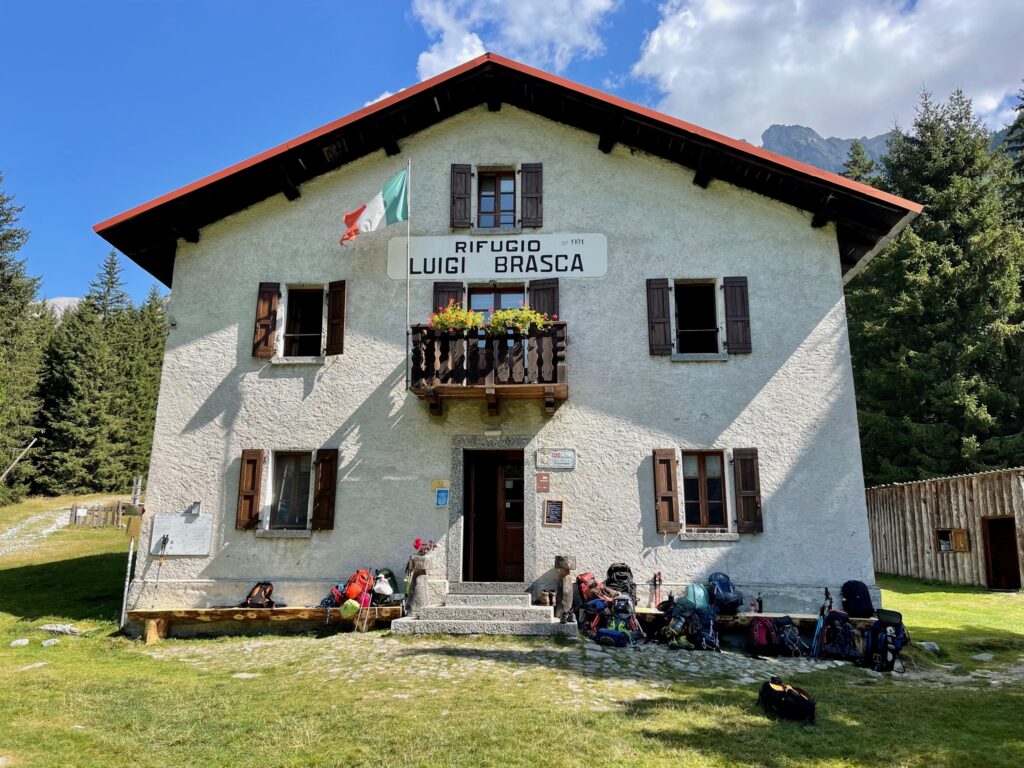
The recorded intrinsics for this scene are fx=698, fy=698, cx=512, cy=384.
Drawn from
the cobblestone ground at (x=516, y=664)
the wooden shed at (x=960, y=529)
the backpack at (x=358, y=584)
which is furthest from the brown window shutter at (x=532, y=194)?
the wooden shed at (x=960, y=529)

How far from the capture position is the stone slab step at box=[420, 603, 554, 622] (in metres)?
10.6

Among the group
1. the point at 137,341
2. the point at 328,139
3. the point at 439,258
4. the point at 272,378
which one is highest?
the point at 137,341

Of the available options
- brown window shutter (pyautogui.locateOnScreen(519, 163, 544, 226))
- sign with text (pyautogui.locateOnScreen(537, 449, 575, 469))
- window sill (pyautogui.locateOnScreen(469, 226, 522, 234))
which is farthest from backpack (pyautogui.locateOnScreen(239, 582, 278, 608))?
brown window shutter (pyautogui.locateOnScreen(519, 163, 544, 226))

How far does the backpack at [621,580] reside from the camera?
36.3 feet

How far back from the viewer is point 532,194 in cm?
1309

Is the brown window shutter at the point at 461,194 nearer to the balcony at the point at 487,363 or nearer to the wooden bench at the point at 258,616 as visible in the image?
the balcony at the point at 487,363

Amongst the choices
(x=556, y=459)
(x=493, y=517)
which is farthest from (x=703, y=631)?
(x=493, y=517)

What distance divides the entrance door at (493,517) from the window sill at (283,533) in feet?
8.88

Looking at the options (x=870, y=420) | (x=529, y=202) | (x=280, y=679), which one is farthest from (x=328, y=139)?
(x=870, y=420)

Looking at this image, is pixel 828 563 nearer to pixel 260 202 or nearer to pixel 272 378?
pixel 272 378

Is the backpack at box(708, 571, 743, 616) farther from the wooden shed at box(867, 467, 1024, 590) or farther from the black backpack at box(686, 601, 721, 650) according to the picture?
the wooden shed at box(867, 467, 1024, 590)

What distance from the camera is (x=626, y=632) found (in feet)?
33.0

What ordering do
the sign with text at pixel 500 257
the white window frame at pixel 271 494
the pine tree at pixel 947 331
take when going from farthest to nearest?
1. the pine tree at pixel 947 331
2. the sign with text at pixel 500 257
3. the white window frame at pixel 271 494

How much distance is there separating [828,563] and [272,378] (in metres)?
10.0
